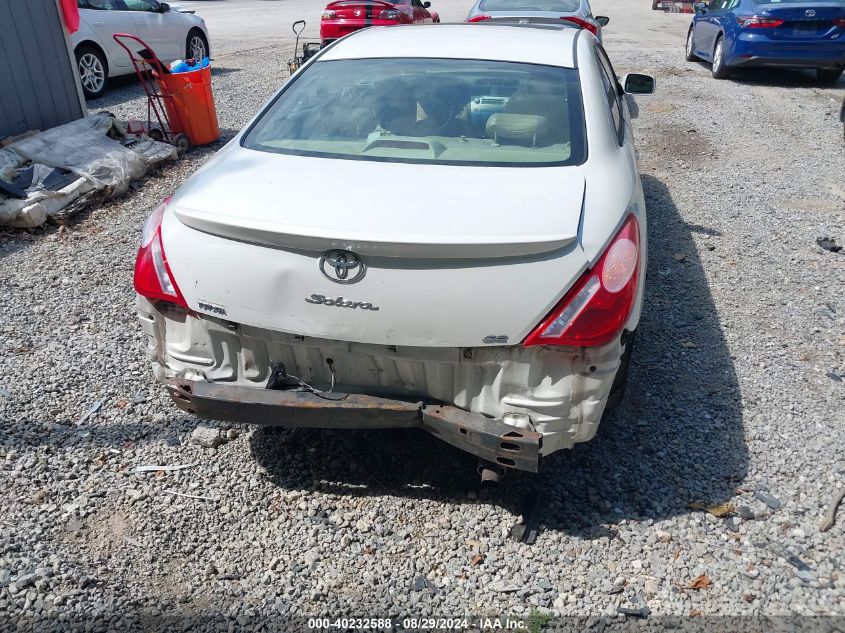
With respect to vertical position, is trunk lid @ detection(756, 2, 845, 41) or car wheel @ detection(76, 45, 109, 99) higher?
trunk lid @ detection(756, 2, 845, 41)

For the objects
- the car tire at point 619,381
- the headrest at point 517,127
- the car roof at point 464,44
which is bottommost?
the car tire at point 619,381

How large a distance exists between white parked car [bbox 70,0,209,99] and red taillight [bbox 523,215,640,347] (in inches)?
360

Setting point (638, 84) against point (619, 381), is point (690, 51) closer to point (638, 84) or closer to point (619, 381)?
point (638, 84)

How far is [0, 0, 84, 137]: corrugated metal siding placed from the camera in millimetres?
7082

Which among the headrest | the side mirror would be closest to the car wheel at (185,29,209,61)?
the side mirror

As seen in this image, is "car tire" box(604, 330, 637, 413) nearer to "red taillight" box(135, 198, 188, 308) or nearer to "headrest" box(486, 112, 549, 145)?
"headrest" box(486, 112, 549, 145)

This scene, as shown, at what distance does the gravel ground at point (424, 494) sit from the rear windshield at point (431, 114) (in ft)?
4.36

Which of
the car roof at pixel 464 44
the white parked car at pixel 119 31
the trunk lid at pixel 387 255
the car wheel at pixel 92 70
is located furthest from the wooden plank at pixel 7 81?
the trunk lid at pixel 387 255

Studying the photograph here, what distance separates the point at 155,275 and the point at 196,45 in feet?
36.9

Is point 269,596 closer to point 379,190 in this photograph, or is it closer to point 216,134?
point 379,190

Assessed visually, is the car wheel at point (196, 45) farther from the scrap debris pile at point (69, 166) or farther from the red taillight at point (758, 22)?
the red taillight at point (758, 22)

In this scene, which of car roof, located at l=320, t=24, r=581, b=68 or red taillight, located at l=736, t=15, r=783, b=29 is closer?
car roof, located at l=320, t=24, r=581, b=68

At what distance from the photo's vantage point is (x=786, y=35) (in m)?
10.8

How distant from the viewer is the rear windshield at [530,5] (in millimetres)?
10477
